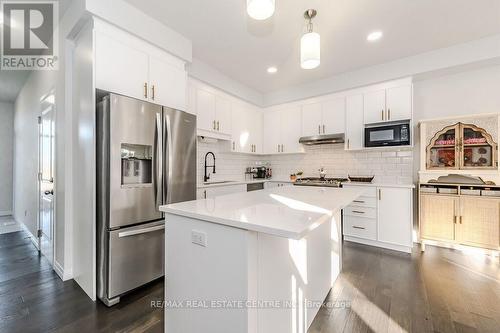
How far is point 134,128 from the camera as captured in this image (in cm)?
206

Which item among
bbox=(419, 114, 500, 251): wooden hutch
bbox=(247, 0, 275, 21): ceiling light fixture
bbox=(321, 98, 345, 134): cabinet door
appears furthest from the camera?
bbox=(321, 98, 345, 134): cabinet door

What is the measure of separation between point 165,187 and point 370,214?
298cm

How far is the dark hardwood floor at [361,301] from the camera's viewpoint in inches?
67.1

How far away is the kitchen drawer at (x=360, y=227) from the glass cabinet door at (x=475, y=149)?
57.0 inches

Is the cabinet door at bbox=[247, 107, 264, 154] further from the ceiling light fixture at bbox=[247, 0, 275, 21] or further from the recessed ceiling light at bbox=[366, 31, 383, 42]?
the ceiling light fixture at bbox=[247, 0, 275, 21]

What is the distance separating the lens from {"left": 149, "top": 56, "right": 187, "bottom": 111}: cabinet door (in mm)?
2477

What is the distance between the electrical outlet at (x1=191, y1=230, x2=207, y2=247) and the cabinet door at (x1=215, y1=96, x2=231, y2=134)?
107 inches

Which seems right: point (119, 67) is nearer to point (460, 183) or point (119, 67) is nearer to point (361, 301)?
point (361, 301)

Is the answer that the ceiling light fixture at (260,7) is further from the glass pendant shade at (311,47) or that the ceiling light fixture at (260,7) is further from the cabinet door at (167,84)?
the cabinet door at (167,84)

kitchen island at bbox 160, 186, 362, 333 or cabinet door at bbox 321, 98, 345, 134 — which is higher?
cabinet door at bbox 321, 98, 345, 134

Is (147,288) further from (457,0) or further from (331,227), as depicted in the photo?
(457,0)

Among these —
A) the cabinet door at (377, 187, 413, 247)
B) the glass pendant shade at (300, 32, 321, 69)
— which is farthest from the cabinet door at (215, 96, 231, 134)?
the cabinet door at (377, 187, 413, 247)

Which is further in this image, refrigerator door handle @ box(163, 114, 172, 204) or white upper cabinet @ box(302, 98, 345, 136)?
white upper cabinet @ box(302, 98, 345, 136)

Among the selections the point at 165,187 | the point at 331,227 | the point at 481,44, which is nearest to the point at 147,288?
the point at 165,187
